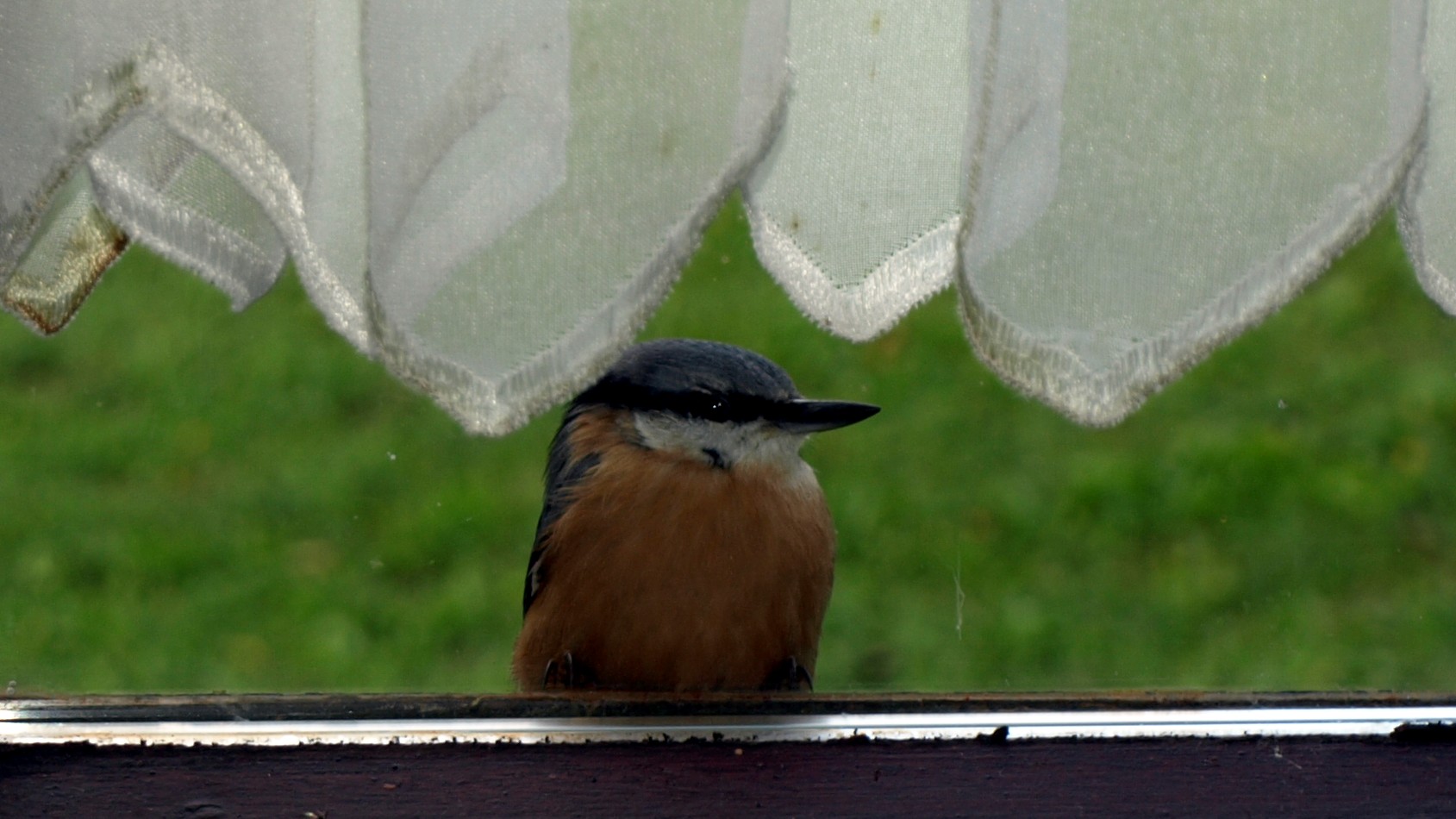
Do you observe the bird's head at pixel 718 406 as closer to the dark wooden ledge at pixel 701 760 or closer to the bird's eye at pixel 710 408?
the bird's eye at pixel 710 408

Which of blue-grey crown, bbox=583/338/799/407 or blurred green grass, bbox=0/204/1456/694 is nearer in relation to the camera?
blue-grey crown, bbox=583/338/799/407

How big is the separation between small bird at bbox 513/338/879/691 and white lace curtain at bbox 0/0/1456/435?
15.8 inches

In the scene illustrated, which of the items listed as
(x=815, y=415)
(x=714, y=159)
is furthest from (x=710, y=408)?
(x=714, y=159)

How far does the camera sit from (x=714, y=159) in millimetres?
807

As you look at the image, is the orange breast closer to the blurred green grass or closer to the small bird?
the small bird

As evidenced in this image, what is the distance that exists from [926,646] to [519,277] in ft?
3.59

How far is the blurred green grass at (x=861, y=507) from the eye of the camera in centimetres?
152

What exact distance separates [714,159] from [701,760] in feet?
1.47

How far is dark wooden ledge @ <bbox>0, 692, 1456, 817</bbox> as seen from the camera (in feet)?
3.13

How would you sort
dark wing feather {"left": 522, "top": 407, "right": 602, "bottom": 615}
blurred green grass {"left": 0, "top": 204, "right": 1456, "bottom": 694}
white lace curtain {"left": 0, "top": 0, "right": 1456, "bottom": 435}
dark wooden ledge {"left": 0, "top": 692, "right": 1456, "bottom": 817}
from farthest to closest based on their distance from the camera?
blurred green grass {"left": 0, "top": 204, "right": 1456, "bottom": 694} → dark wing feather {"left": 522, "top": 407, "right": 602, "bottom": 615} → dark wooden ledge {"left": 0, "top": 692, "right": 1456, "bottom": 817} → white lace curtain {"left": 0, "top": 0, "right": 1456, "bottom": 435}

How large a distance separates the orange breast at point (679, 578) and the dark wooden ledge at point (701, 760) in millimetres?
180

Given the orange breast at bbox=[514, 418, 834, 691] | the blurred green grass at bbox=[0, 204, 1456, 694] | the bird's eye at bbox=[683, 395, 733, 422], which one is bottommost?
the blurred green grass at bbox=[0, 204, 1456, 694]

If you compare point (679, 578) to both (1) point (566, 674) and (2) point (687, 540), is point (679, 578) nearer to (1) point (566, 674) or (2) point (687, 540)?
(2) point (687, 540)

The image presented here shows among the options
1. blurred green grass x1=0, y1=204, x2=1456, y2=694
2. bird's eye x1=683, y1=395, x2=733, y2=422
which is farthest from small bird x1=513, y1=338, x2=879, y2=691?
blurred green grass x1=0, y1=204, x2=1456, y2=694
